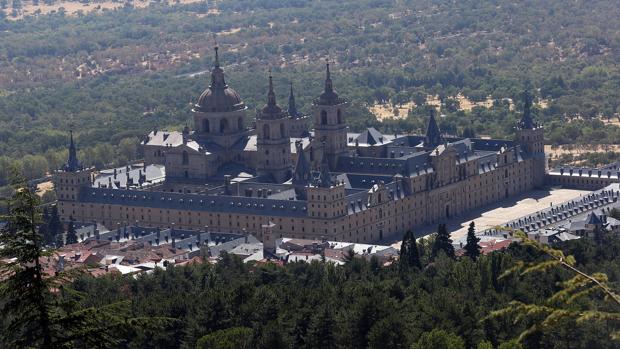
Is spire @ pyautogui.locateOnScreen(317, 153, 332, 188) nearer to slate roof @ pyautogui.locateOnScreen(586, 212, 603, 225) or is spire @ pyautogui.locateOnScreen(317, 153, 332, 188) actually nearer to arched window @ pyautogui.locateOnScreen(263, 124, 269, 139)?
arched window @ pyautogui.locateOnScreen(263, 124, 269, 139)

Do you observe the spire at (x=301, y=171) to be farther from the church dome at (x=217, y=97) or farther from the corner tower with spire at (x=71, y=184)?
the corner tower with spire at (x=71, y=184)

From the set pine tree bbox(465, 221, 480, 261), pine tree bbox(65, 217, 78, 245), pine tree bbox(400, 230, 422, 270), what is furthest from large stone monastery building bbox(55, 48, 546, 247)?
pine tree bbox(400, 230, 422, 270)

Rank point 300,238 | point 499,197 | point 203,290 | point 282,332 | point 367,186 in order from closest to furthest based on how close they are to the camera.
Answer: point 282,332, point 203,290, point 300,238, point 367,186, point 499,197

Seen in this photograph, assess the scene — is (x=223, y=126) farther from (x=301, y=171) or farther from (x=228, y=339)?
(x=228, y=339)

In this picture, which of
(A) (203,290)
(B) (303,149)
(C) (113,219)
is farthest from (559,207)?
(A) (203,290)

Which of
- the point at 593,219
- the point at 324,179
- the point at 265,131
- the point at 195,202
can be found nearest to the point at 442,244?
the point at 324,179

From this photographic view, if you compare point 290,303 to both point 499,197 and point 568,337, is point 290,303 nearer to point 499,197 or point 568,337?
point 568,337

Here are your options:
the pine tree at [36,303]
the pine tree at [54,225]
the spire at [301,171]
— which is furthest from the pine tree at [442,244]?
the pine tree at [36,303]
